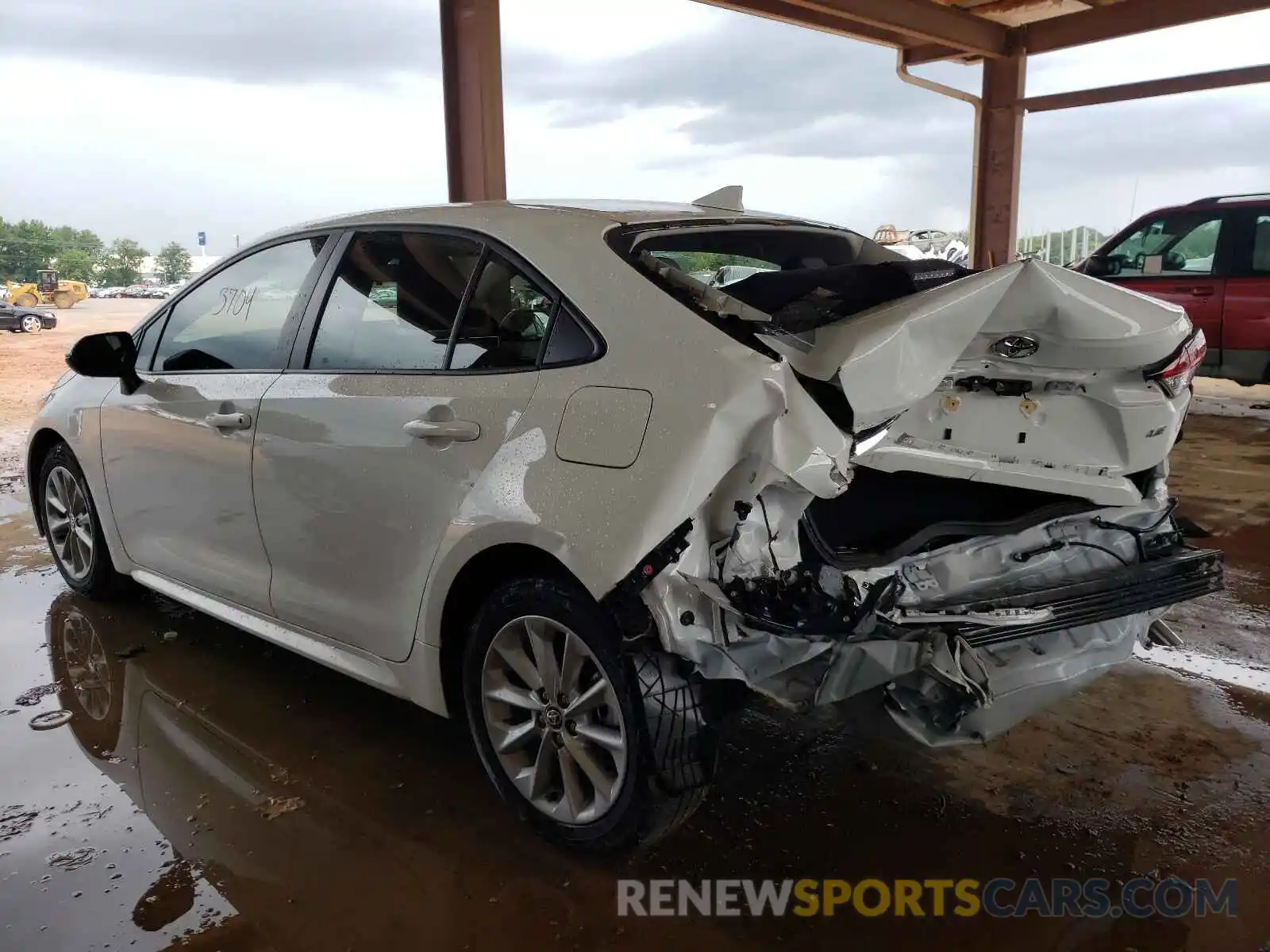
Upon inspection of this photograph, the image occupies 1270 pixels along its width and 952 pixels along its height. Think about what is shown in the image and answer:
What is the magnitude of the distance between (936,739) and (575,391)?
1201mm

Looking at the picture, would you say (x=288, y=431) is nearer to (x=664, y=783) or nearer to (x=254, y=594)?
(x=254, y=594)

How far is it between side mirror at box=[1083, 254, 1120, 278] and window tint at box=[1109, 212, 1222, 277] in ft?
0.13

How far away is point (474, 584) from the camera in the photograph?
245 centimetres

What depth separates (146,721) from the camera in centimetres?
314

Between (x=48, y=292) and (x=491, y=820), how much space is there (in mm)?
17825

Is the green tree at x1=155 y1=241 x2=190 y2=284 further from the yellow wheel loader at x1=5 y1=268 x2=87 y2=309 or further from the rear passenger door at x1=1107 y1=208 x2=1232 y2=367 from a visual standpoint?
the rear passenger door at x1=1107 y1=208 x2=1232 y2=367

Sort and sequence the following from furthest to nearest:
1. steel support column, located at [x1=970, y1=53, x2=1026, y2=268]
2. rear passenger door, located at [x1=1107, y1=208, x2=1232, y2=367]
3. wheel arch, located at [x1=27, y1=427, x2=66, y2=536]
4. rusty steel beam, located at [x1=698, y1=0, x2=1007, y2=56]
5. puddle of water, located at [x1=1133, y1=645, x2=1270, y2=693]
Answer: steel support column, located at [x1=970, y1=53, x2=1026, y2=268], rear passenger door, located at [x1=1107, y1=208, x2=1232, y2=367], rusty steel beam, located at [x1=698, y1=0, x2=1007, y2=56], wheel arch, located at [x1=27, y1=427, x2=66, y2=536], puddle of water, located at [x1=1133, y1=645, x2=1270, y2=693]

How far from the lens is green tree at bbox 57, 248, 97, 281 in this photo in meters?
13.3

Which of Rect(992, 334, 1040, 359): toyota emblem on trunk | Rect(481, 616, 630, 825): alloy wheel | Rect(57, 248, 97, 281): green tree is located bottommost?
Rect(481, 616, 630, 825): alloy wheel

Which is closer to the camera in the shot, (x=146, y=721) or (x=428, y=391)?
(x=428, y=391)

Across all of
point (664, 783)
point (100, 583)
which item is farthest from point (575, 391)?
point (100, 583)

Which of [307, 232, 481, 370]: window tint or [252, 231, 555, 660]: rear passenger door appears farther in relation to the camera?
[307, 232, 481, 370]: window tint

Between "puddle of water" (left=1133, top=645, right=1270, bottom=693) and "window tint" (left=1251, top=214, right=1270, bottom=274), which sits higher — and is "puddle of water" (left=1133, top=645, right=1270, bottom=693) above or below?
below

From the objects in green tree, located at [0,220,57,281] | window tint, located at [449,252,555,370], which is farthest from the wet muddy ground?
green tree, located at [0,220,57,281]
